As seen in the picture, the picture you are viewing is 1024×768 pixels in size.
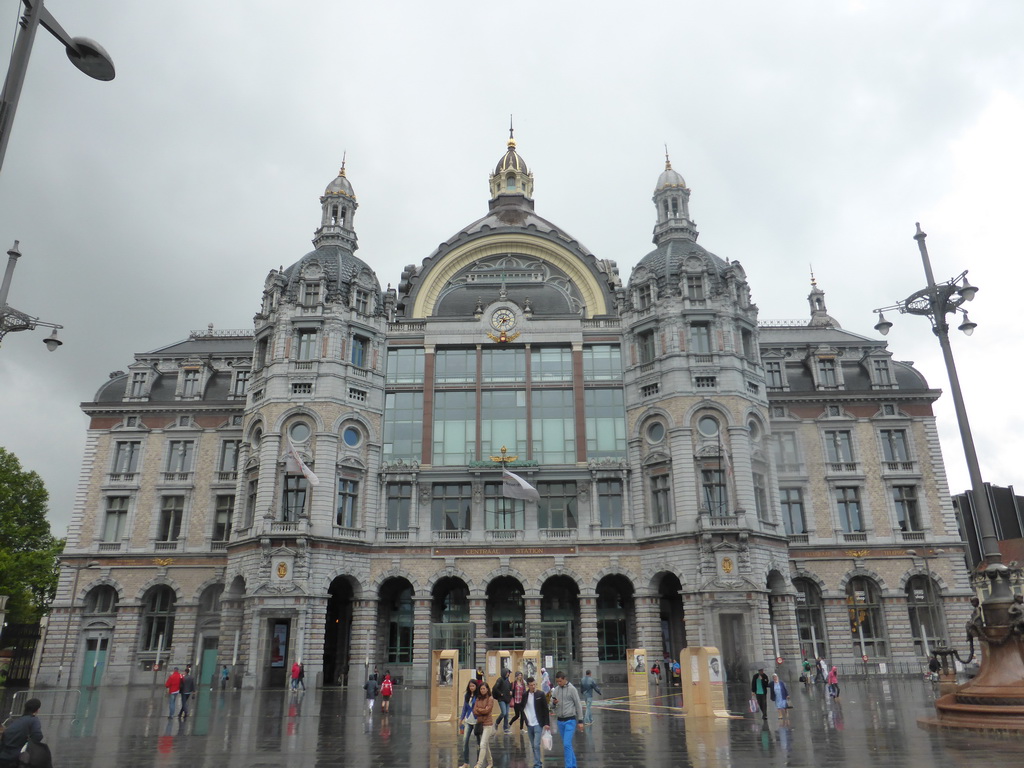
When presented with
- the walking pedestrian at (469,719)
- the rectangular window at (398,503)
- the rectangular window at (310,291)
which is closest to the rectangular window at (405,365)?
the rectangular window at (310,291)

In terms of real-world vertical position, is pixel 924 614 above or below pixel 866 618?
above

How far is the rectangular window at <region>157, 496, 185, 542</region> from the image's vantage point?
5416 centimetres

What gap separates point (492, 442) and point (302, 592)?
15.4m

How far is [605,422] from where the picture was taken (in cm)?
5175

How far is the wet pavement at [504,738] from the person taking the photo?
55.3 ft

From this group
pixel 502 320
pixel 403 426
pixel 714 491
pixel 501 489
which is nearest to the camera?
pixel 714 491

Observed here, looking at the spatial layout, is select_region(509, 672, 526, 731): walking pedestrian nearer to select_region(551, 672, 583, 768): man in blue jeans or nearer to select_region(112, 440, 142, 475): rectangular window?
select_region(551, 672, 583, 768): man in blue jeans

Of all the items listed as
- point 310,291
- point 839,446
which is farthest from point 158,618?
point 839,446

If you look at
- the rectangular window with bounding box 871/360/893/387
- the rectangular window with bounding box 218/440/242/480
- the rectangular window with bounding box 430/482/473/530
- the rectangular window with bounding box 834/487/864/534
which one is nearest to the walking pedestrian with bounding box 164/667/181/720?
the rectangular window with bounding box 430/482/473/530

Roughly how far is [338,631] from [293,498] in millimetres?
9892

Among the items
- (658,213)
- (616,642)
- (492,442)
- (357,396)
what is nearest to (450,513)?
(492,442)

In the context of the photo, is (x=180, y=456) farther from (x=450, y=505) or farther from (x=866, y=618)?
(x=866, y=618)

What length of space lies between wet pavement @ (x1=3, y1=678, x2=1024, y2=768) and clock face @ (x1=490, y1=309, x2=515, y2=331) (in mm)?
27332

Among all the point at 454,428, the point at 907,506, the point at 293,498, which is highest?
the point at 454,428
